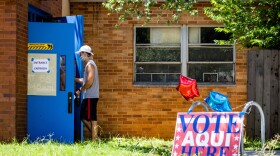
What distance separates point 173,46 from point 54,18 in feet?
11.5

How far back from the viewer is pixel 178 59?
1593cm

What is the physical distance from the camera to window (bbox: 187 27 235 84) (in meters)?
15.9

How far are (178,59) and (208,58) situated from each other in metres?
0.71

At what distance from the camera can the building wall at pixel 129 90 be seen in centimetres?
1570

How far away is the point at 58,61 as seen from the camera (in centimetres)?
1230

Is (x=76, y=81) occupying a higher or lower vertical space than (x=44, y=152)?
higher

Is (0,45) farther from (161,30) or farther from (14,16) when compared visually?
(161,30)

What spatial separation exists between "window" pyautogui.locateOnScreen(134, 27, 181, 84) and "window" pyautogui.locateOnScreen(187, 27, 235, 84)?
31 centimetres

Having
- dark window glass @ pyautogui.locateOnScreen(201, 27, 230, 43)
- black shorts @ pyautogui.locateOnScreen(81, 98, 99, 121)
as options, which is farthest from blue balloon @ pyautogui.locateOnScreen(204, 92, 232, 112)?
dark window glass @ pyautogui.locateOnScreen(201, 27, 230, 43)

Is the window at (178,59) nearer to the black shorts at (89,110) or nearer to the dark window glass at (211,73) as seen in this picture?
the dark window glass at (211,73)

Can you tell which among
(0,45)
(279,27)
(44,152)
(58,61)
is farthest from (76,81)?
(279,27)

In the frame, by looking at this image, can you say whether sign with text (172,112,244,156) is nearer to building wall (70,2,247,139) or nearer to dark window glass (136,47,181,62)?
building wall (70,2,247,139)

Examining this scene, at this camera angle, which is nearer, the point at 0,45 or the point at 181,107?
the point at 0,45

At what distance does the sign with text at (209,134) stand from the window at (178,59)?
726 cm
